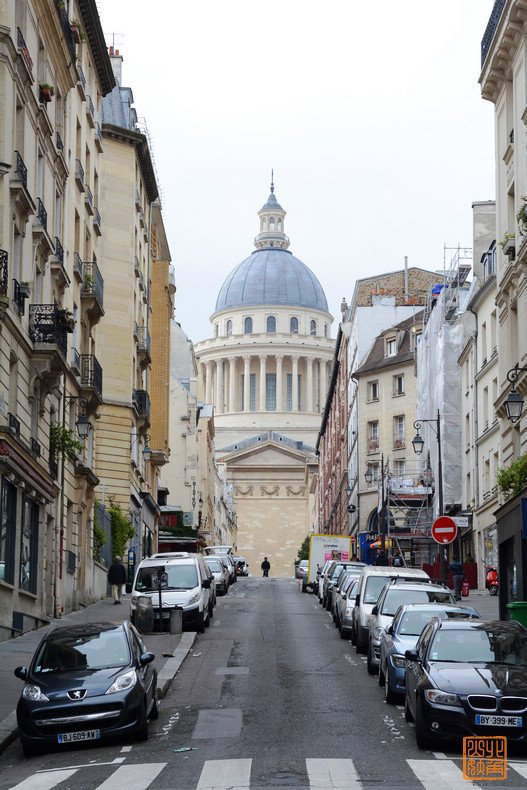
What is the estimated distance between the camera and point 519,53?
104ft

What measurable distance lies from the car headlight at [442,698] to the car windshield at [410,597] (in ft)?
29.7

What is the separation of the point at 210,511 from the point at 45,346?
84.3 m

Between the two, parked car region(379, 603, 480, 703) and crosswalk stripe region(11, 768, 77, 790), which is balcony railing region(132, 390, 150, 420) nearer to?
parked car region(379, 603, 480, 703)

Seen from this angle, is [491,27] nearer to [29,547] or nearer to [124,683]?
[29,547]

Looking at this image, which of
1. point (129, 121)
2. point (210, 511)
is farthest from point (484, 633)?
point (210, 511)

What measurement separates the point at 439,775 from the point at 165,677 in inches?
389

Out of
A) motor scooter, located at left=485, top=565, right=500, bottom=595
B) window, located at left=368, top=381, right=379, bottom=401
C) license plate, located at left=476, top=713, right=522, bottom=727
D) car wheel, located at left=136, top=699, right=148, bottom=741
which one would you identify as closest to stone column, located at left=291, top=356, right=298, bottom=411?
window, located at left=368, top=381, right=379, bottom=401

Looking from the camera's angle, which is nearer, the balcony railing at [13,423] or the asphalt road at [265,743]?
the asphalt road at [265,743]

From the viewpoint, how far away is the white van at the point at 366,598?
28172 millimetres

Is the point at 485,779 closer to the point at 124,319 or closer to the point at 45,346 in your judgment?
the point at 45,346

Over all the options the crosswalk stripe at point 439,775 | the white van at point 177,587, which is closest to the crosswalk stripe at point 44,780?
the crosswalk stripe at point 439,775

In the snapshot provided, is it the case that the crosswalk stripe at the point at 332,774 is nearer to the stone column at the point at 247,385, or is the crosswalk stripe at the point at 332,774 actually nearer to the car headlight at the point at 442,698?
the car headlight at the point at 442,698

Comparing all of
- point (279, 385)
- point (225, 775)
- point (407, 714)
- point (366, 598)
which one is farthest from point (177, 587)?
point (279, 385)

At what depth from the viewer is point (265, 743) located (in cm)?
1633
